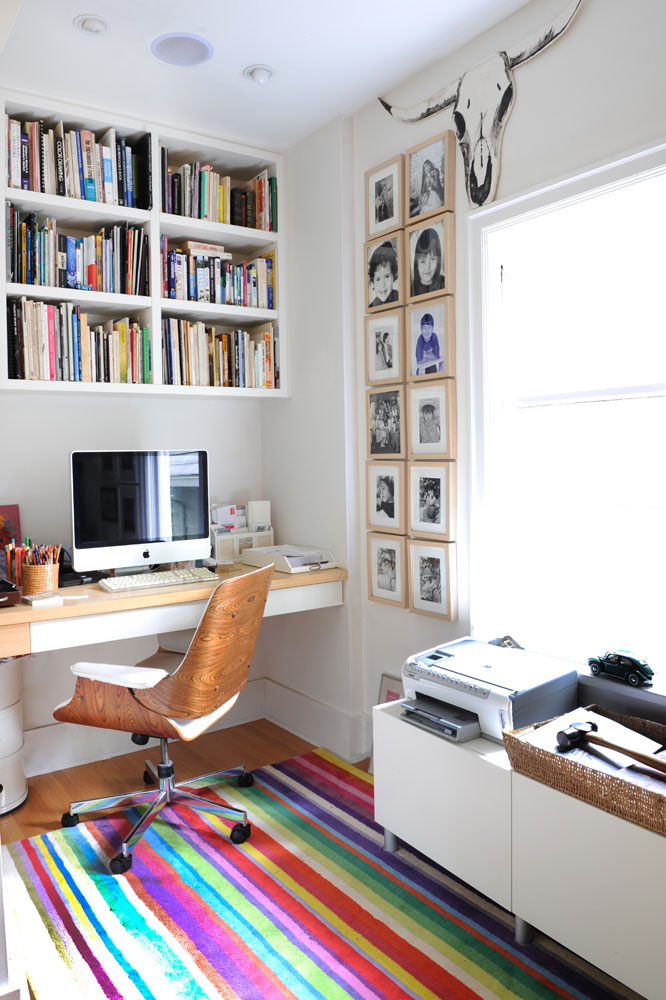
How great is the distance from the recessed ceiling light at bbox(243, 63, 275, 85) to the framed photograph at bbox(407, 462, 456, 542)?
1.45m

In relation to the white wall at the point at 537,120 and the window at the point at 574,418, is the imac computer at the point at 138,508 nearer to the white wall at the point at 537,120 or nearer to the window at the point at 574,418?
the white wall at the point at 537,120

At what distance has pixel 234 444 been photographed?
3.50m

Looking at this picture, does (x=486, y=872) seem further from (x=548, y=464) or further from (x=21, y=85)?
(x=21, y=85)

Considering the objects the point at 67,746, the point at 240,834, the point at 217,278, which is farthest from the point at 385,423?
the point at 67,746

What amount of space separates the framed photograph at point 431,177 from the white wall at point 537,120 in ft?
0.14

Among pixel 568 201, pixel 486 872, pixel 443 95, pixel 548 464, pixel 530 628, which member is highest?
pixel 443 95

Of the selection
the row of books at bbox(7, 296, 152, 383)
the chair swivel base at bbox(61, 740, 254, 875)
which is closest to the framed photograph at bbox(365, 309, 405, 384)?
the row of books at bbox(7, 296, 152, 383)

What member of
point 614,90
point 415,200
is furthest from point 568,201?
point 415,200

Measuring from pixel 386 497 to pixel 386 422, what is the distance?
290 mm

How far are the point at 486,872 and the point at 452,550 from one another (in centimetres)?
103

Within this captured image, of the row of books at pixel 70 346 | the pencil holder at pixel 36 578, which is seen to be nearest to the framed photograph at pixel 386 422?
the row of books at pixel 70 346

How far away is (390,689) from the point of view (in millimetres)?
2887

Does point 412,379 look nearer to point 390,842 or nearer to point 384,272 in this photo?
point 384,272

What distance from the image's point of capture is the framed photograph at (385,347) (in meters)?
2.73
